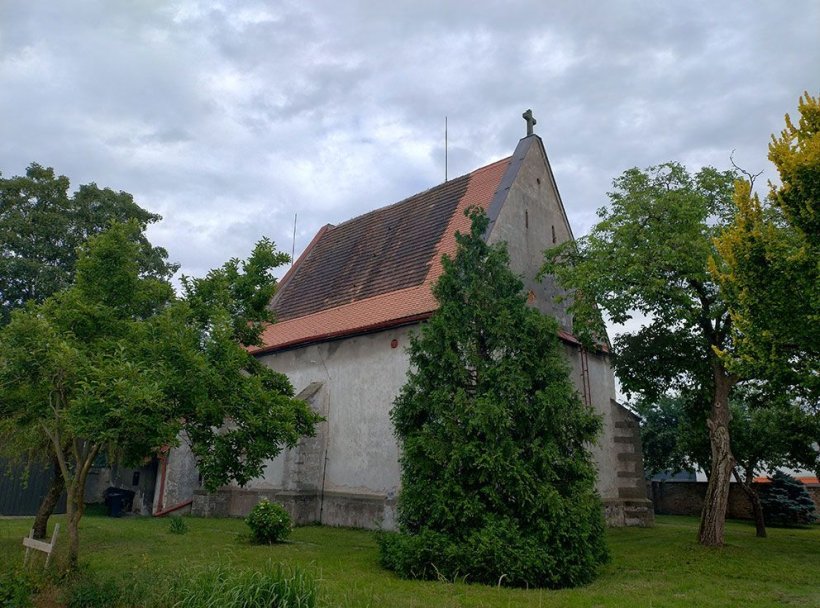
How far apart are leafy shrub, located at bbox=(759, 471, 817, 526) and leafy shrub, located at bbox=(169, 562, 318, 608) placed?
81.6ft

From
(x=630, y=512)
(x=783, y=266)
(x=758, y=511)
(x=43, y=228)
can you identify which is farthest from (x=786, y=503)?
(x=43, y=228)

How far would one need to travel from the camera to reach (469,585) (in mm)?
8781

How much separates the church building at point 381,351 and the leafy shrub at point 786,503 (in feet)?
32.9

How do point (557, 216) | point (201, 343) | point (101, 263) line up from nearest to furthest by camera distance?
1. point (201, 343)
2. point (101, 263)
3. point (557, 216)

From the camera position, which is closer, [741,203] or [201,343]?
[201,343]

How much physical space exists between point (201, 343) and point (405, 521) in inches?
189

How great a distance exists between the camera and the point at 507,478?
31.2 ft

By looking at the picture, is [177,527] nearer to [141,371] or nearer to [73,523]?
[73,523]

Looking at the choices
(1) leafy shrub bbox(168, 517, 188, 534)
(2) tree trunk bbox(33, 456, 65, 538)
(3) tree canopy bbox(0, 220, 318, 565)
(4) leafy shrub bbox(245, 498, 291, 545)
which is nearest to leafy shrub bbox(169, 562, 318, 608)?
(3) tree canopy bbox(0, 220, 318, 565)

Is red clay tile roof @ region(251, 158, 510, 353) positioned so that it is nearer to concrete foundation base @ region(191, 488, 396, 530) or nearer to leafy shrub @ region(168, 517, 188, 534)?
concrete foundation base @ region(191, 488, 396, 530)

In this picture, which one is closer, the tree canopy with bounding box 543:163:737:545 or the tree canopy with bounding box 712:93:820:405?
the tree canopy with bounding box 712:93:820:405

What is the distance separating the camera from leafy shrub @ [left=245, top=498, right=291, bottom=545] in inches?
507

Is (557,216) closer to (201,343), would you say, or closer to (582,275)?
(582,275)

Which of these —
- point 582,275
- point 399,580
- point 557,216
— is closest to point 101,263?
point 399,580
